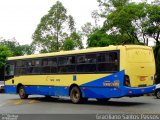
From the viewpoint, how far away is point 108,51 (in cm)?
2075

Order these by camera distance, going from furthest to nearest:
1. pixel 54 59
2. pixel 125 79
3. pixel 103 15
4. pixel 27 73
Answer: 1. pixel 103 15
2. pixel 27 73
3. pixel 54 59
4. pixel 125 79

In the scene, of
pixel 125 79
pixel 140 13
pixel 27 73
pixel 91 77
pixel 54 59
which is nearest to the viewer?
pixel 125 79

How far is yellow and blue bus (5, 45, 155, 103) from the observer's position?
2005 centimetres

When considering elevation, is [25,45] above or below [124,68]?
above

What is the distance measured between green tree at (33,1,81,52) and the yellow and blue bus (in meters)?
35.6

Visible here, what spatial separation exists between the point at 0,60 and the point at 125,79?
50989 mm

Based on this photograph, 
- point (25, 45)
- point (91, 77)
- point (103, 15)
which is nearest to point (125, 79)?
point (91, 77)

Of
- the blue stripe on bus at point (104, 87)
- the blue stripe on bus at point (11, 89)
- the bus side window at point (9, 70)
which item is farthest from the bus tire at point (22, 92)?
the blue stripe on bus at point (104, 87)

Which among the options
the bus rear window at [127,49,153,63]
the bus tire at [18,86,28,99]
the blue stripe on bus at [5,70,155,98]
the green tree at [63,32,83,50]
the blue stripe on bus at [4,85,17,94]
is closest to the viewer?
the blue stripe on bus at [5,70,155,98]

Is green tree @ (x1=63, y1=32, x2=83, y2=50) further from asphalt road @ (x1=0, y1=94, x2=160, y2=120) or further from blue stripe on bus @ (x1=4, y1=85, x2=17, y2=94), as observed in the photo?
asphalt road @ (x1=0, y1=94, x2=160, y2=120)

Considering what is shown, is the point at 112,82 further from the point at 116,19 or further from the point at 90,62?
the point at 116,19

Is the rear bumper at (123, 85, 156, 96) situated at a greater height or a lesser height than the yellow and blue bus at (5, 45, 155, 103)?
lesser

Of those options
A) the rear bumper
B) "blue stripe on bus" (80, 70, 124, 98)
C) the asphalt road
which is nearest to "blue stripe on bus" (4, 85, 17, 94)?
the asphalt road

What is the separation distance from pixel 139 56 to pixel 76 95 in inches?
→ 167
